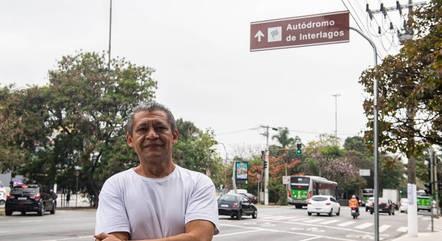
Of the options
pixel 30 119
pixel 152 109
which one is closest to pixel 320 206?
pixel 30 119

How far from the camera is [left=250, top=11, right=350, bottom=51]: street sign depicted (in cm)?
1051

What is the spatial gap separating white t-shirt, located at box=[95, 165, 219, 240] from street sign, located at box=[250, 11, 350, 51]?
25.4ft

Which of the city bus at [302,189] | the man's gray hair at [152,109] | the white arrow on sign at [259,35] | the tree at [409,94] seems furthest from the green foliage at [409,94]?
the city bus at [302,189]

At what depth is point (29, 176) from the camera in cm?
3806

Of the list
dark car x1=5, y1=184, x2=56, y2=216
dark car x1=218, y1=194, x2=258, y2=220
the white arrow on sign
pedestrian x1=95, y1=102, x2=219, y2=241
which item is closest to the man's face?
pedestrian x1=95, y1=102, x2=219, y2=241

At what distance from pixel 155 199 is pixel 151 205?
0.15 ft

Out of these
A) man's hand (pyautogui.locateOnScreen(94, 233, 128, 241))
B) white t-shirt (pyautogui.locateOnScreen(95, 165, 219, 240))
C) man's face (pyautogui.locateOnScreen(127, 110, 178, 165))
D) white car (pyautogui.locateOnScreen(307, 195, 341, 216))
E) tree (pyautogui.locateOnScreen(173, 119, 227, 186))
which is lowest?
white car (pyautogui.locateOnScreen(307, 195, 341, 216))

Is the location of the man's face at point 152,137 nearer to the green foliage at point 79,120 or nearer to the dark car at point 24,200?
the dark car at point 24,200

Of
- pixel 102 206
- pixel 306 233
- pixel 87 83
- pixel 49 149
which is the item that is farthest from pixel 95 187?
pixel 102 206

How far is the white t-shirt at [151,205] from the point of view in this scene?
9.35ft

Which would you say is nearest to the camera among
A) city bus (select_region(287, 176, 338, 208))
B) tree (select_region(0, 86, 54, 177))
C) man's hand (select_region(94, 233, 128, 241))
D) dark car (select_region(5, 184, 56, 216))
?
man's hand (select_region(94, 233, 128, 241))

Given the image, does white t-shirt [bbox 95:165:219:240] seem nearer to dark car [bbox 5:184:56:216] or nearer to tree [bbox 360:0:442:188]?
tree [bbox 360:0:442:188]

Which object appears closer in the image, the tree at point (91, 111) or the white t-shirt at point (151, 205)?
the white t-shirt at point (151, 205)

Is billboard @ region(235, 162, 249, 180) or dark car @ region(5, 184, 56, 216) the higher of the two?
billboard @ region(235, 162, 249, 180)
